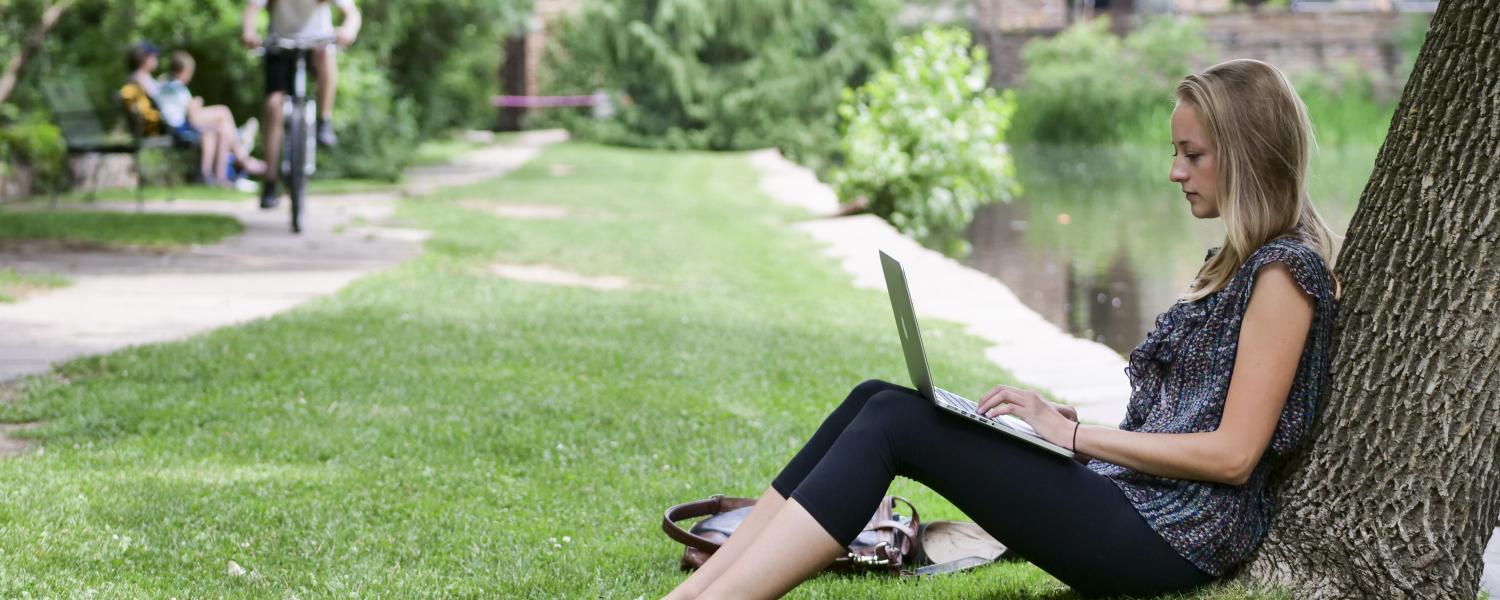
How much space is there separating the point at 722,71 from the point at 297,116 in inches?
662

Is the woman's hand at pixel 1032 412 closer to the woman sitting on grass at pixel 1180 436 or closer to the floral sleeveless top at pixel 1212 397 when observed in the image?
the woman sitting on grass at pixel 1180 436

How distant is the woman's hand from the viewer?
267 cm

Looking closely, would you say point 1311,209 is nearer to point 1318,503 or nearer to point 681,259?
point 1318,503

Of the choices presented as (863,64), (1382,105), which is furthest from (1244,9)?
(863,64)

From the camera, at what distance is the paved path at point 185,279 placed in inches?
230

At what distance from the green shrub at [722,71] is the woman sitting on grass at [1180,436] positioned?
71.9 ft

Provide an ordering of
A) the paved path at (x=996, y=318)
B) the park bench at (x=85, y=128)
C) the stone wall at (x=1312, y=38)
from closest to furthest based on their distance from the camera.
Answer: the paved path at (x=996, y=318) < the park bench at (x=85, y=128) < the stone wall at (x=1312, y=38)

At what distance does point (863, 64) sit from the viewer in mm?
27047

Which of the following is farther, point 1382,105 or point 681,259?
point 1382,105

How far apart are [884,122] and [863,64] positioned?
1519 cm

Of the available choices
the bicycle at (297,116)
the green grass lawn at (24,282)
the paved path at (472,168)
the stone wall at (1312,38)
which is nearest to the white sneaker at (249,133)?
the paved path at (472,168)

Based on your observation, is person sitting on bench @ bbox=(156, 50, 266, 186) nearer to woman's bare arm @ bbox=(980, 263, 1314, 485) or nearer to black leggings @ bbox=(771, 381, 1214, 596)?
black leggings @ bbox=(771, 381, 1214, 596)

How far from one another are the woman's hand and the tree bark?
11606mm

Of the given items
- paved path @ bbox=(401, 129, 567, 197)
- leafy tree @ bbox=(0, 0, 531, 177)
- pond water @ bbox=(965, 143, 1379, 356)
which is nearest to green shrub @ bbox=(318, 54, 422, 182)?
leafy tree @ bbox=(0, 0, 531, 177)
